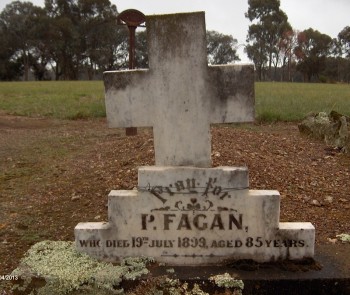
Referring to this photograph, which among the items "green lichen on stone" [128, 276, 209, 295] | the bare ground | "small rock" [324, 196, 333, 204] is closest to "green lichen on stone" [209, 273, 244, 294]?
"green lichen on stone" [128, 276, 209, 295]

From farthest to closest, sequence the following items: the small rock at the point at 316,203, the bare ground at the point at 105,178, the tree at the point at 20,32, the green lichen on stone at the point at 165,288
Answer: the tree at the point at 20,32, the small rock at the point at 316,203, the bare ground at the point at 105,178, the green lichen on stone at the point at 165,288

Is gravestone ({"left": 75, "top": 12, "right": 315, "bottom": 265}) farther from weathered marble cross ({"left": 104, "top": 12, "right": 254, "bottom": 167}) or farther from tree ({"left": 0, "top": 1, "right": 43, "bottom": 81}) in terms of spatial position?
tree ({"left": 0, "top": 1, "right": 43, "bottom": 81})

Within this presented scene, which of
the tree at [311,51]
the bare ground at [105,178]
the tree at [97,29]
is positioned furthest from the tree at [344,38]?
the bare ground at [105,178]

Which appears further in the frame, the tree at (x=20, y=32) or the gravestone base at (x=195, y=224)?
the tree at (x=20, y=32)

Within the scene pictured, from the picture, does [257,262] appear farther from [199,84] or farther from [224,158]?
[224,158]

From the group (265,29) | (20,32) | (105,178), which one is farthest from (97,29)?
(105,178)

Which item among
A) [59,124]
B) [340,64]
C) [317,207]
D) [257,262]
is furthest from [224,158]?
[340,64]

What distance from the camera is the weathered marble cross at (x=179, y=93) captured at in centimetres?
324

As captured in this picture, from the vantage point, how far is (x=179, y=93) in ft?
10.8

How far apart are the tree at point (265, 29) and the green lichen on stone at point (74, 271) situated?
65739mm

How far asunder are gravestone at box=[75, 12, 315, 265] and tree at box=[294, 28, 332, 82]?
68001 mm

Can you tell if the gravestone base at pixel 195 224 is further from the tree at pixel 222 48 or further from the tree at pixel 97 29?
the tree at pixel 222 48

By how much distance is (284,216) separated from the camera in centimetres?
451
